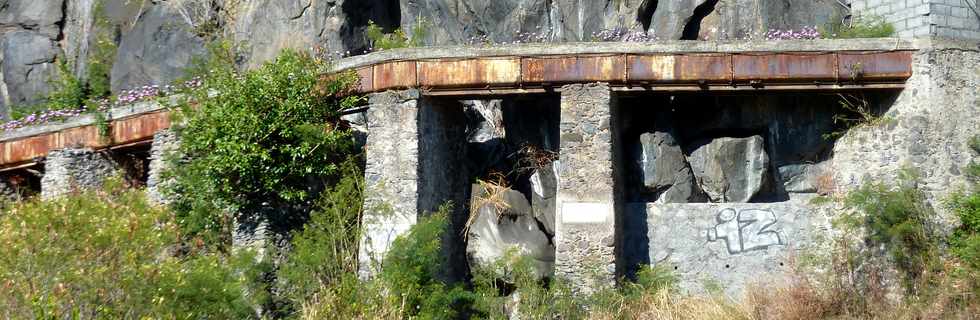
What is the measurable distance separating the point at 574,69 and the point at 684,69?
1490mm

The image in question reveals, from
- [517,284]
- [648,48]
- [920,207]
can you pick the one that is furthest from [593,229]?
[920,207]

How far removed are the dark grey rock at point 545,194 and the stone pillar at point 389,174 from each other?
2.20 metres

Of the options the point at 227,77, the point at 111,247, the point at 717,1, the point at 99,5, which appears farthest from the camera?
the point at 99,5

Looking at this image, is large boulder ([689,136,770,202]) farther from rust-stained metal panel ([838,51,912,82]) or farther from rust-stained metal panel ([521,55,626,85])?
rust-stained metal panel ([521,55,626,85])

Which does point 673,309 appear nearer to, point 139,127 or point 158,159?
point 158,159

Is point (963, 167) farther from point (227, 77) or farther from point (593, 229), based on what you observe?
point (227, 77)

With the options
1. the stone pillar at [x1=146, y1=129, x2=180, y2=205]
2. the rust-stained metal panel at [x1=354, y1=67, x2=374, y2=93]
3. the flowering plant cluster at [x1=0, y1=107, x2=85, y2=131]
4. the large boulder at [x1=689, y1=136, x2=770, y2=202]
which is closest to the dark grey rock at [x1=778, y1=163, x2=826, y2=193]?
the large boulder at [x1=689, y1=136, x2=770, y2=202]

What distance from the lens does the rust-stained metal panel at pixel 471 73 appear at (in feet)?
47.2

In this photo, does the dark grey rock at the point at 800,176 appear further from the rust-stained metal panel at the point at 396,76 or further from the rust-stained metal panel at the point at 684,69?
the rust-stained metal panel at the point at 396,76

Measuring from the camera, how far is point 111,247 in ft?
38.5

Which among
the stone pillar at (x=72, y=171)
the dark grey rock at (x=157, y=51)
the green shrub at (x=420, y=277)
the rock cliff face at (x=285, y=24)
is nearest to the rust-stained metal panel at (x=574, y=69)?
the green shrub at (x=420, y=277)

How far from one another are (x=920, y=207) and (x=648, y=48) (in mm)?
4129

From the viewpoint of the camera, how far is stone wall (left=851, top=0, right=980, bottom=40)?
15.1m

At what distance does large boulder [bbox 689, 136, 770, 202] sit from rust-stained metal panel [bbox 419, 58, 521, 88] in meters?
3.20
